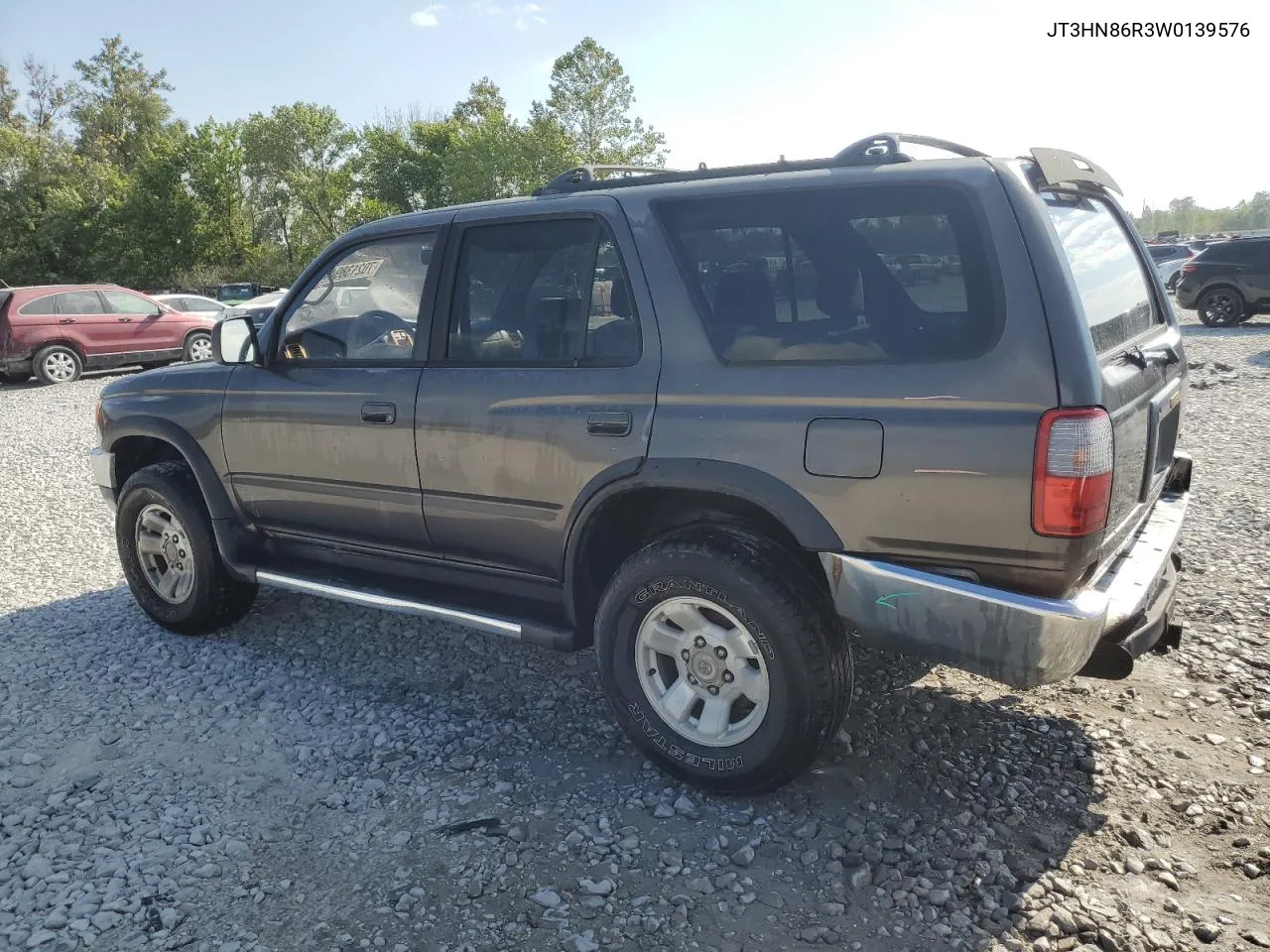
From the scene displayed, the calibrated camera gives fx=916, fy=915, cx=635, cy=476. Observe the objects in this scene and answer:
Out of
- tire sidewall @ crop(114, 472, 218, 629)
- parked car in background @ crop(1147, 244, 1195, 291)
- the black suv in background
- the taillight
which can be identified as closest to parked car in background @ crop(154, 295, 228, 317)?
tire sidewall @ crop(114, 472, 218, 629)

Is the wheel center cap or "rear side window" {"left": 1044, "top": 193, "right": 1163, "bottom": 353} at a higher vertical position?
"rear side window" {"left": 1044, "top": 193, "right": 1163, "bottom": 353}

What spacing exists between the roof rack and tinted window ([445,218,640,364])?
267mm

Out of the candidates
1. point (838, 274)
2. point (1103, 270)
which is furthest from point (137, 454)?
point (1103, 270)

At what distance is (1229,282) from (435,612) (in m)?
18.0

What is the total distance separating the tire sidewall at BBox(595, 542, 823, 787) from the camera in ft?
9.29

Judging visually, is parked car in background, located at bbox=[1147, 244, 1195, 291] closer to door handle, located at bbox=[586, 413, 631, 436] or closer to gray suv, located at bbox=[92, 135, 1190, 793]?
gray suv, located at bbox=[92, 135, 1190, 793]

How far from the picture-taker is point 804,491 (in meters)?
2.76

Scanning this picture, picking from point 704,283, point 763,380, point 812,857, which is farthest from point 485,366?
point 812,857

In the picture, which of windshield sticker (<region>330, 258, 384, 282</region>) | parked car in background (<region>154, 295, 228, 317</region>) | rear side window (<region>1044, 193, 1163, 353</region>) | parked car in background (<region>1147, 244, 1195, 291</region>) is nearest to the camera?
rear side window (<region>1044, 193, 1163, 353</region>)

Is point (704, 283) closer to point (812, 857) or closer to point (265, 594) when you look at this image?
point (812, 857)

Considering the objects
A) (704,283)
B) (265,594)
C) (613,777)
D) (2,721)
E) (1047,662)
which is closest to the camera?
(1047,662)

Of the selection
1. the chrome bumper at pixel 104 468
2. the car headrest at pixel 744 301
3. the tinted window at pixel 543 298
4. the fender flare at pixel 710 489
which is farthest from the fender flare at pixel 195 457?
the car headrest at pixel 744 301

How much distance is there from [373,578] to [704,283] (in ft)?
6.42

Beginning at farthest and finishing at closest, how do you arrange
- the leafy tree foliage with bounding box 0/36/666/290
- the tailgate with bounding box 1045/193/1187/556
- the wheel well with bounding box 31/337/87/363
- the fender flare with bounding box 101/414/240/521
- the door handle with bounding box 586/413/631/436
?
the leafy tree foliage with bounding box 0/36/666/290 < the wheel well with bounding box 31/337/87/363 < the fender flare with bounding box 101/414/240/521 < the door handle with bounding box 586/413/631/436 < the tailgate with bounding box 1045/193/1187/556
